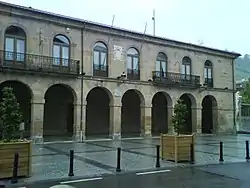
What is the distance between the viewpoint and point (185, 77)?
90.0 feet

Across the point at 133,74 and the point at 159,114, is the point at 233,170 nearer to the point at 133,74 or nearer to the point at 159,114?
the point at 133,74

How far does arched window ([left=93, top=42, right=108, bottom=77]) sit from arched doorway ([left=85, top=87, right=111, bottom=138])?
14.1ft

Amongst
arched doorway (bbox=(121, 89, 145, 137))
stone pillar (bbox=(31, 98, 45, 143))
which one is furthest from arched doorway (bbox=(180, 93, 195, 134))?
stone pillar (bbox=(31, 98, 45, 143))

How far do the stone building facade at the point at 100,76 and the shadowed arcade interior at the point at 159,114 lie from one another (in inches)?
4.2

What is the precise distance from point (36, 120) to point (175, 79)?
1259 centimetres

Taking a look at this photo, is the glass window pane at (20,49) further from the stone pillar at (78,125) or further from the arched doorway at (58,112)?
the arched doorway at (58,112)

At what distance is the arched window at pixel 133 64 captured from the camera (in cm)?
2426

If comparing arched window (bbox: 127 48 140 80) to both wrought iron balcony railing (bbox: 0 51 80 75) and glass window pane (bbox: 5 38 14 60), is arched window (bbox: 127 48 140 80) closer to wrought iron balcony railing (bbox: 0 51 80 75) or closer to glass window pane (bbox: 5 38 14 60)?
wrought iron balcony railing (bbox: 0 51 80 75)

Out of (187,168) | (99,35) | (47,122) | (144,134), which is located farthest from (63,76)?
(187,168)

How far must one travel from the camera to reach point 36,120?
1978cm

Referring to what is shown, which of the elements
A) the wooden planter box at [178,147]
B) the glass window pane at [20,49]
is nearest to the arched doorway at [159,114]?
the glass window pane at [20,49]

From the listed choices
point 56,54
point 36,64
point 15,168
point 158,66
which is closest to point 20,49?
point 36,64

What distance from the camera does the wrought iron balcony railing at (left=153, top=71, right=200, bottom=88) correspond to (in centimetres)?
2543

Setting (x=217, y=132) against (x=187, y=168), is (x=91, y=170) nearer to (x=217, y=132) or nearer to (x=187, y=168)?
(x=187, y=168)
